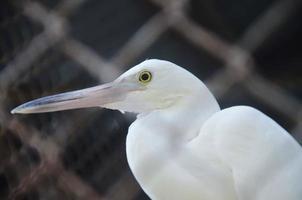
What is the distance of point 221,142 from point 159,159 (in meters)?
0.13

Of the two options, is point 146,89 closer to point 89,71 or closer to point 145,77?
point 145,77

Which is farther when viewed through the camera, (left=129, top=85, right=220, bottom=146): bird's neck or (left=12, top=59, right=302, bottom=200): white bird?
(left=129, top=85, right=220, bottom=146): bird's neck

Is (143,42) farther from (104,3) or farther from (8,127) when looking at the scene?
(104,3)

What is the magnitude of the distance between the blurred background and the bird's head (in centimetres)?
4

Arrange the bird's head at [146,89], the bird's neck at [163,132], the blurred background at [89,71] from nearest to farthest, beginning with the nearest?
the blurred background at [89,71] → the bird's neck at [163,132] → the bird's head at [146,89]

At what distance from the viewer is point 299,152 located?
→ 1.47 metres

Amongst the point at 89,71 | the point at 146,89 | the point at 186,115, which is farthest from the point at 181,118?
the point at 89,71

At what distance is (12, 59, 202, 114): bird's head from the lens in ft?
5.27

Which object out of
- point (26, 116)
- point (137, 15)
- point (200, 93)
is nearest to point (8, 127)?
point (26, 116)

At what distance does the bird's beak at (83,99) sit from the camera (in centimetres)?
152

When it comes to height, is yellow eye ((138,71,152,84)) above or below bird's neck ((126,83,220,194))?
above

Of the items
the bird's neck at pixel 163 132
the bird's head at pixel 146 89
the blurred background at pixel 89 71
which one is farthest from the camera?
the bird's head at pixel 146 89

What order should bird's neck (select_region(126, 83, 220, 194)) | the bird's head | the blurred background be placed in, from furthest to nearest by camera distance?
Result: 1. the bird's head
2. bird's neck (select_region(126, 83, 220, 194))
3. the blurred background

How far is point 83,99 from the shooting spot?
1587 millimetres
